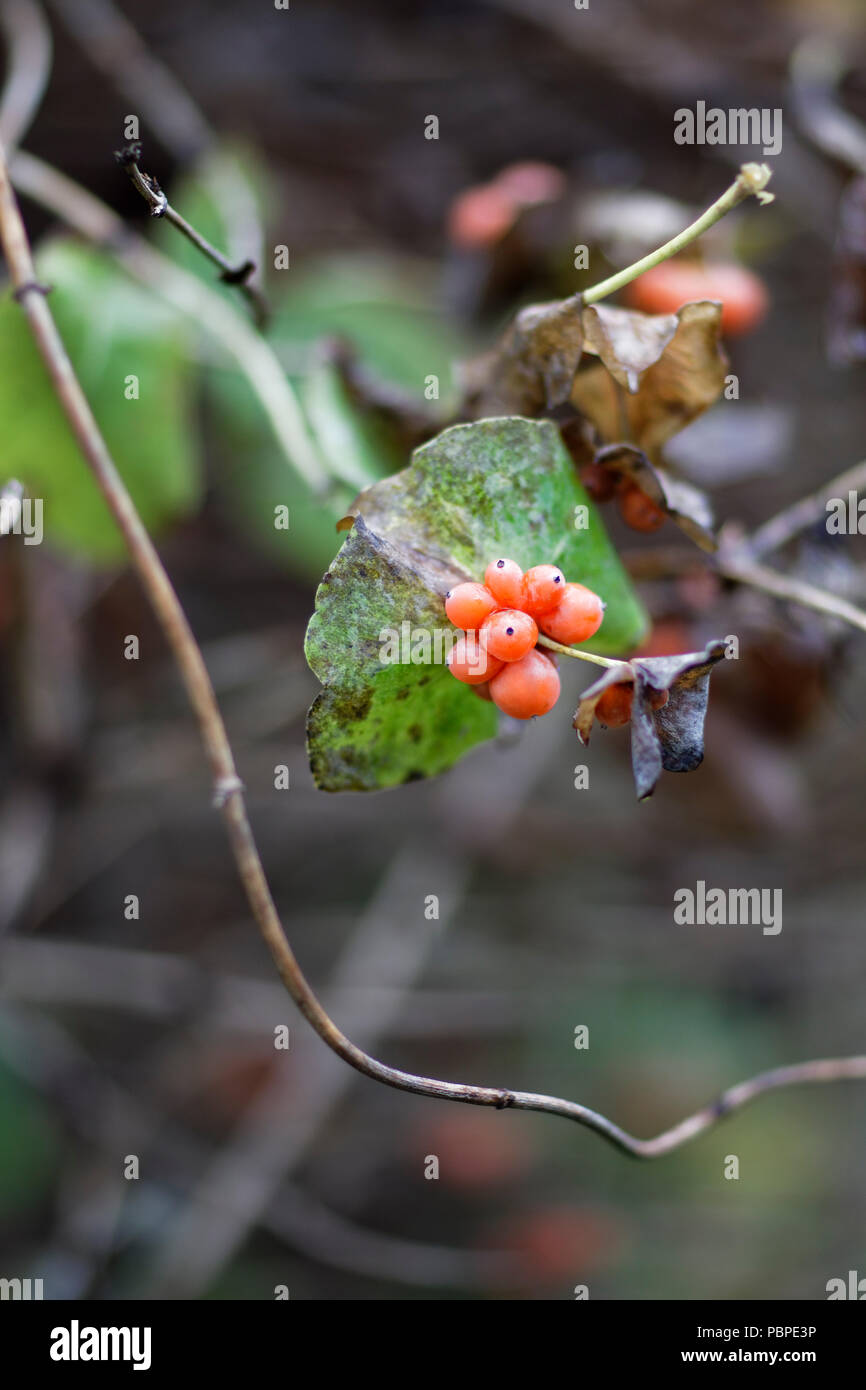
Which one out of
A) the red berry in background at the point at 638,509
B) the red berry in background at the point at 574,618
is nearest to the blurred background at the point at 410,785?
the red berry in background at the point at 638,509

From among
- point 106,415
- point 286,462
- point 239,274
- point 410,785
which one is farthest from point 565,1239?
point 239,274

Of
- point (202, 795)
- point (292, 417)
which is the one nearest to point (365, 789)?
point (292, 417)

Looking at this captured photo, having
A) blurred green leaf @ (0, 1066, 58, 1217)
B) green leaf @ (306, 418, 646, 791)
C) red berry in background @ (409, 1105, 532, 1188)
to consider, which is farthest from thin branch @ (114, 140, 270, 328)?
red berry in background @ (409, 1105, 532, 1188)

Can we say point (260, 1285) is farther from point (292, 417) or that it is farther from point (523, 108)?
point (523, 108)

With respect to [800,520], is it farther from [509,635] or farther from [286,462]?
[286,462]

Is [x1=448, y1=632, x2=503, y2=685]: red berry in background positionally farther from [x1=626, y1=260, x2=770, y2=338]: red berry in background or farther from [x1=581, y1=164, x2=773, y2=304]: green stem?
[x1=626, y1=260, x2=770, y2=338]: red berry in background

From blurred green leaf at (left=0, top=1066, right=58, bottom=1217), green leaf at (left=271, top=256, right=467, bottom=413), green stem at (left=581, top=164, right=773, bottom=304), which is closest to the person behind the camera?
green stem at (left=581, top=164, right=773, bottom=304)

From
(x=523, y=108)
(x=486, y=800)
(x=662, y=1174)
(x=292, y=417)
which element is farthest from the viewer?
(x=662, y=1174)
